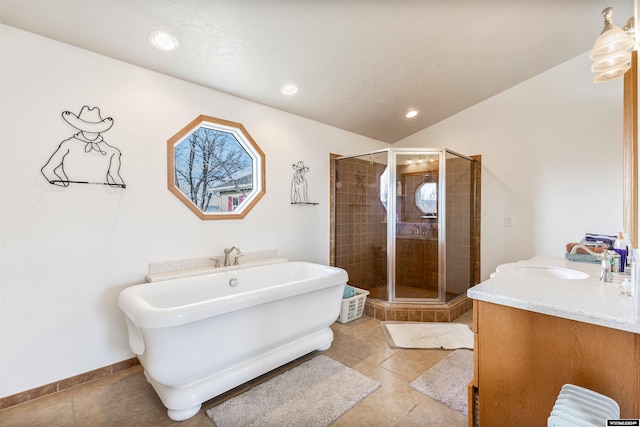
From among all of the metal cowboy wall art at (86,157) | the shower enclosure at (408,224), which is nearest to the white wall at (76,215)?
the metal cowboy wall art at (86,157)

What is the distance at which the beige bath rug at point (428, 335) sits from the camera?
2.53m

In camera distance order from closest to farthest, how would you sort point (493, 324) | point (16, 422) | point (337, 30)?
point (493, 324)
point (16, 422)
point (337, 30)

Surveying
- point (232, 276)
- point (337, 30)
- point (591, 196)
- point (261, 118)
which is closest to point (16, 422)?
point (232, 276)

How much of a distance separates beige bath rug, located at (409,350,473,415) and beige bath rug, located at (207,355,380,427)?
35 cm

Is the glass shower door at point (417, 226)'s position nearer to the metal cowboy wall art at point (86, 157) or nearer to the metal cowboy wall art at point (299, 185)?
the metal cowboy wall art at point (299, 185)

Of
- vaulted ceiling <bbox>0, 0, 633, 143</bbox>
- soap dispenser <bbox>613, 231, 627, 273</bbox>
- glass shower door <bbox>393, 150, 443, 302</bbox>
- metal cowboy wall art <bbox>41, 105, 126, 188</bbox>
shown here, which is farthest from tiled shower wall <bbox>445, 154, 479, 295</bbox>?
metal cowboy wall art <bbox>41, 105, 126, 188</bbox>

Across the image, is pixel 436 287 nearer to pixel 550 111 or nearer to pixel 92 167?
pixel 550 111

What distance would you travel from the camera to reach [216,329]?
1705 millimetres

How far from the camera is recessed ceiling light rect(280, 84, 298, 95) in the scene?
9.04ft

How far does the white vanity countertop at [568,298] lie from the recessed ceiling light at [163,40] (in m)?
2.49

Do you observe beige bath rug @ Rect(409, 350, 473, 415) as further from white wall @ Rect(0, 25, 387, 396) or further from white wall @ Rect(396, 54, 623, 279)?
white wall @ Rect(0, 25, 387, 396)

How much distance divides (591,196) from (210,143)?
3.97 meters

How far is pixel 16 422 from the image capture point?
1.63 m

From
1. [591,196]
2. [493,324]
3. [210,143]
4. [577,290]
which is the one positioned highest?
[210,143]
